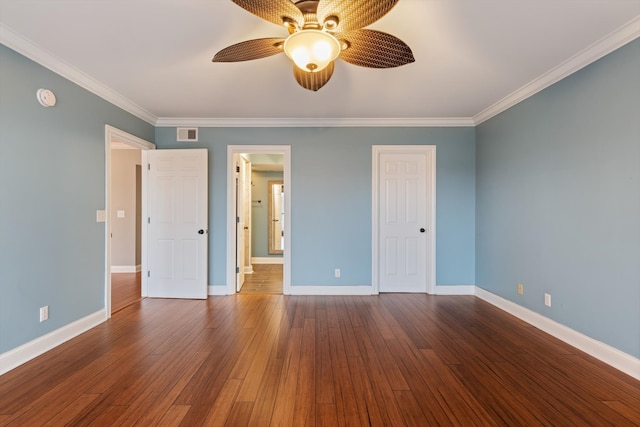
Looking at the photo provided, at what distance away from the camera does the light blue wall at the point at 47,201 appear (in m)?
2.16

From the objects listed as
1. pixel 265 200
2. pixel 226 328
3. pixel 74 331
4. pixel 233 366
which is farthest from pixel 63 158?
pixel 265 200

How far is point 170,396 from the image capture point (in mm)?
1842

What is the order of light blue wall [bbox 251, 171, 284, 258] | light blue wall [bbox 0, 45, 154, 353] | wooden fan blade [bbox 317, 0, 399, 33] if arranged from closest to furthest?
wooden fan blade [bbox 317, 0, 399, 33]
light blue wall [bbox 0, 45, 154, 353]
light blue wall [bbox 251, 171, 284, 258]

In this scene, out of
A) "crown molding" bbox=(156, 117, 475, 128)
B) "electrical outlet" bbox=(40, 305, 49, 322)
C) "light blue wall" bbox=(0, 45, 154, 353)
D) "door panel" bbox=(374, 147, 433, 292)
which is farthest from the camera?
"door panel" bbox=(374, 147, 433, 292)

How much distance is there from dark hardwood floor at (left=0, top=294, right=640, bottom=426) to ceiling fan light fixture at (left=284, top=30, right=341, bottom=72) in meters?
2.10

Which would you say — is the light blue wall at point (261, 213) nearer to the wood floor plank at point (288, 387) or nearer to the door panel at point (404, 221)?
the door panel at point (404, 221)

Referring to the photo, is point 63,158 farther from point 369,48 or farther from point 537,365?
point 537,365

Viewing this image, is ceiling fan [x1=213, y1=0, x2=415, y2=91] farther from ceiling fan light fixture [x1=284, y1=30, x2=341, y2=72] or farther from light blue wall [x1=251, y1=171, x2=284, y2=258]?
light blue wall [x1=251, y1=171, x2=284, y2=258]

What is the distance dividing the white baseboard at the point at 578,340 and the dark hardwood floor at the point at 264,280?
2987 mm

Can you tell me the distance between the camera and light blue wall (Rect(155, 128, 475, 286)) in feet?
13.5

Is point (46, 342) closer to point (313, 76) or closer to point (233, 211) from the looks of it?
point (233, 211)

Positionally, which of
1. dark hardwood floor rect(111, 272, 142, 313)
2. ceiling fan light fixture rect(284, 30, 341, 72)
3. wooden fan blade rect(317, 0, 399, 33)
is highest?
wooden fan blade rect(317, 0, 399, 33)

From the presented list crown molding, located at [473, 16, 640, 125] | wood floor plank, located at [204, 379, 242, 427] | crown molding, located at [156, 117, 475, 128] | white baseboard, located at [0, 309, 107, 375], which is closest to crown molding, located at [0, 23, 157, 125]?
crown molding, located at [156, 117, 475, 128]

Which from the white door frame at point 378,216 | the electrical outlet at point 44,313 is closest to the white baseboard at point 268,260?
the white door frame at point 378,216
